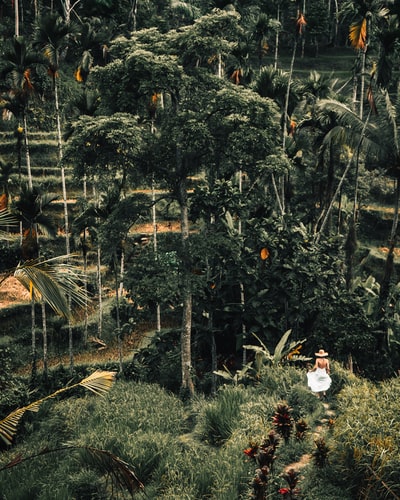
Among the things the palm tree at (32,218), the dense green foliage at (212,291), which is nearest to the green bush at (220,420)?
the dense green foliage at (212,291)

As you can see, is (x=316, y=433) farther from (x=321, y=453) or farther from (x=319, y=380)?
(x=321, y=453)

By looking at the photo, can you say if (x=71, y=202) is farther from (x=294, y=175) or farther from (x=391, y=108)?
(x=391, y=108)

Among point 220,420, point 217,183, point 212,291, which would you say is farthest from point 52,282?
point 212,291

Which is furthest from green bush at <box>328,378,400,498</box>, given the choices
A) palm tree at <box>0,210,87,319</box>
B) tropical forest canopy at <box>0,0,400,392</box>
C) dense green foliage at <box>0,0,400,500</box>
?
tropical forest canopy at <box>0,0,400,392</box>

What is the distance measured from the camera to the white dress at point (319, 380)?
923 centimetres

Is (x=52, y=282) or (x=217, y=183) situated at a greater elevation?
(x=52, y=282)

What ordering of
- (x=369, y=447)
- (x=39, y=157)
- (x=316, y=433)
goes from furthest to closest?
1. (x=39, y=157)
2. (x=316, y=433)
3. (x=369, y=447)

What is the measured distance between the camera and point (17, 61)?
61.0 ft

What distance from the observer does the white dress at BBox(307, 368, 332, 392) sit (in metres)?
9.23

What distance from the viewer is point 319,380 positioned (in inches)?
366

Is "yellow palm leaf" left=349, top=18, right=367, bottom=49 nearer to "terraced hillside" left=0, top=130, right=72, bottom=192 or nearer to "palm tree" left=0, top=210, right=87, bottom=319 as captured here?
"palm tree" left=0, top=210, right=87, bottom=319

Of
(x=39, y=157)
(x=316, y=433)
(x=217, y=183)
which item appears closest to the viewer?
(x=316, y=433)

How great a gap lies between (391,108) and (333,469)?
11502 mm

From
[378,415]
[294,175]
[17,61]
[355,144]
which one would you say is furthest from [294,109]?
[378,415]
